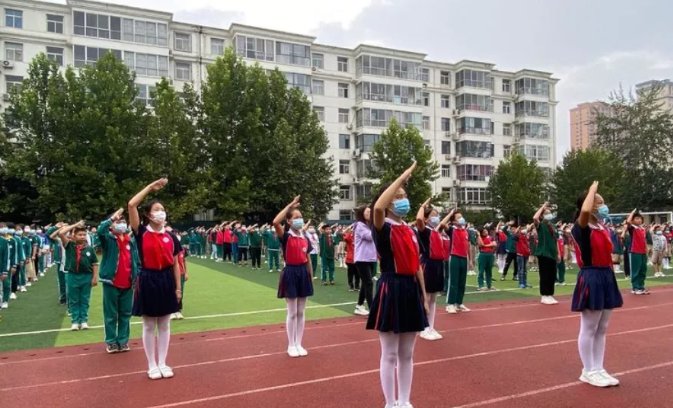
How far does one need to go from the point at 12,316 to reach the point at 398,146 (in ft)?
109

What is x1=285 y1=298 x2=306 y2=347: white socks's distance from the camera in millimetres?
7184

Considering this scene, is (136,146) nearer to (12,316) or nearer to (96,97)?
(96,97)

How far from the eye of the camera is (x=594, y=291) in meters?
5.52

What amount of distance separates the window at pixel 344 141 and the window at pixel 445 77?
508 inches

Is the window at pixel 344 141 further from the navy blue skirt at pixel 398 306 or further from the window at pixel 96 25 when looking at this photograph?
the navy blue skirt at pixel 398 306

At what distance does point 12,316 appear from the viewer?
10.8 metres

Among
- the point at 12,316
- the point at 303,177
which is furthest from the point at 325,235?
the point at 303,177

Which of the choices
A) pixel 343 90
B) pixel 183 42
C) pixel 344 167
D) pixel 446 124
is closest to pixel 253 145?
pixel 183 42

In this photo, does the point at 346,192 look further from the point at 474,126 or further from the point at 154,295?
the point at 154,295

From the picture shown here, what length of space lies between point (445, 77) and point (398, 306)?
180 ft

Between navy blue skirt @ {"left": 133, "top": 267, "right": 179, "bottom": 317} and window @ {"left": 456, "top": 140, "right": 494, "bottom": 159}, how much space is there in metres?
52.1

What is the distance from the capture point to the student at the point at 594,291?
5.53 metres

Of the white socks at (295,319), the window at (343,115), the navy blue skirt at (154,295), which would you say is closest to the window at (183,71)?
the window at (343,115)

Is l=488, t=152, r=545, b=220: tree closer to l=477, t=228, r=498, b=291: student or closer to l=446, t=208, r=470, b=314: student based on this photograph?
l=477, t=228, r=498, b=291: student
